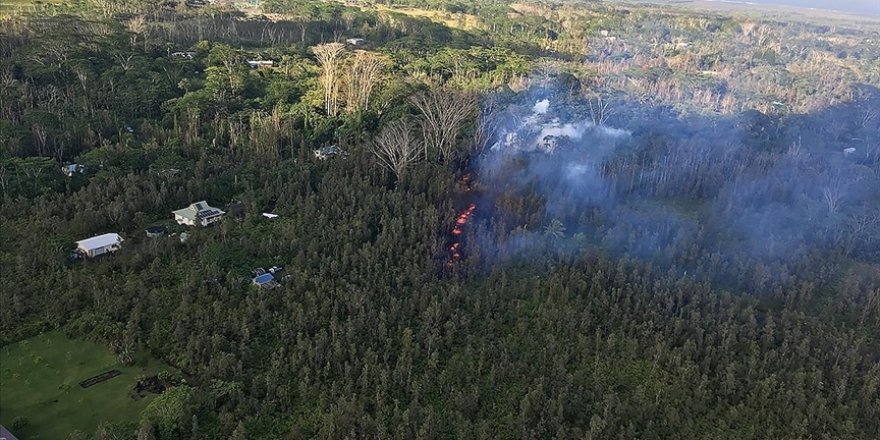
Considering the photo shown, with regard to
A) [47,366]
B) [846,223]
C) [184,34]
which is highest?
[184,34]

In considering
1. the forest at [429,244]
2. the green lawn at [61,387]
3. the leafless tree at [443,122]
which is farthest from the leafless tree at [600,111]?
the green lawn at [61,387]

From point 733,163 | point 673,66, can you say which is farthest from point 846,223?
point 673,66

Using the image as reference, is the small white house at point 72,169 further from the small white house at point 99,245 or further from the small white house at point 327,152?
the small white house at point 327,152

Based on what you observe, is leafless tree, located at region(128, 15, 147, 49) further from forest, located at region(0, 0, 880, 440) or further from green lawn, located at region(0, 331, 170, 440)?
green lawn, located at region(0, 331, 170, 440)

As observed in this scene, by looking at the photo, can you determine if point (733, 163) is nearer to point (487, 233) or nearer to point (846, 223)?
point (846, 223)

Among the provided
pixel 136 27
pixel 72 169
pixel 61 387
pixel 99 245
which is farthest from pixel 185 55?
pixel 61 387

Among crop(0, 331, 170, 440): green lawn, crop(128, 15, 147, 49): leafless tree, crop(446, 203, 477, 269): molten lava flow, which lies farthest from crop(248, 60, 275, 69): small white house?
crop(0, 331, 170, 440): green lawn
